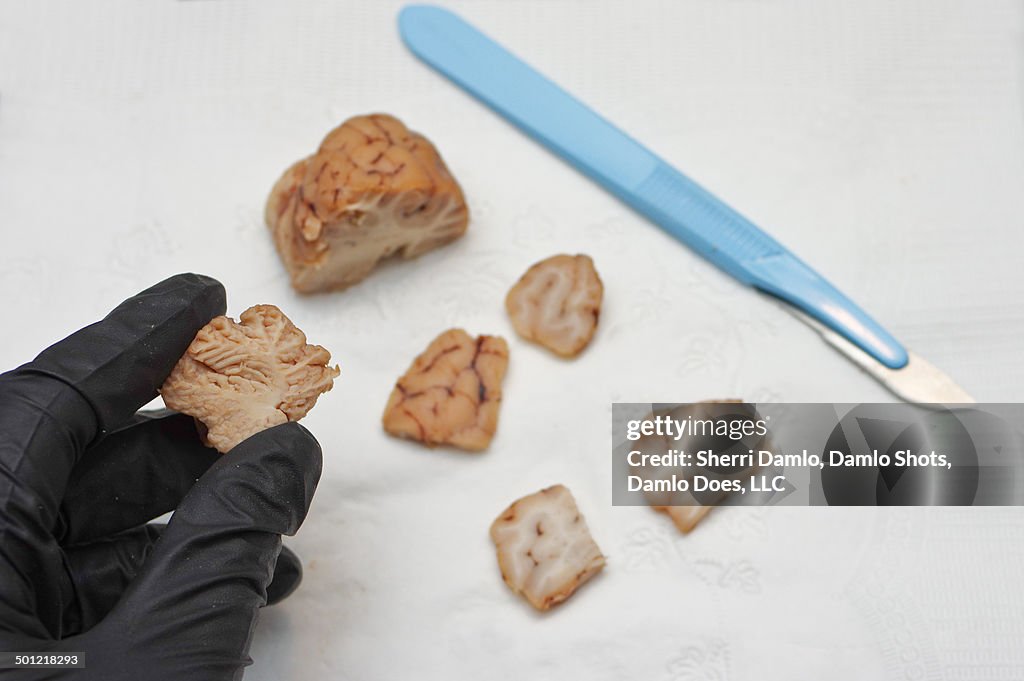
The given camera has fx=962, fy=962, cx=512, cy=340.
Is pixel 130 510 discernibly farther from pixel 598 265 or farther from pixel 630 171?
pixel 630 171

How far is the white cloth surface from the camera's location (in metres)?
1.35

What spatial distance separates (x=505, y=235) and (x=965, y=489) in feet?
2.62

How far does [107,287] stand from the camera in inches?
59.6

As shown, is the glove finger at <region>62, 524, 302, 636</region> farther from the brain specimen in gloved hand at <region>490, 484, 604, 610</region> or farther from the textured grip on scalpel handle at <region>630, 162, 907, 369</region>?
the textured grip on scalpel handle at <region>630, 162, 907, 369</region>

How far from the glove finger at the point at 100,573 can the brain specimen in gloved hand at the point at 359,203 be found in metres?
0.45

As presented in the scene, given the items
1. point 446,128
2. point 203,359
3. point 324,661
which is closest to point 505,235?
point 446,128

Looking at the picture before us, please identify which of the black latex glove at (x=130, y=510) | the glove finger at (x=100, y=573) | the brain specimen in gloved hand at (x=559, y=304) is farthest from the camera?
the brain specimen in gloved hand at (x=559, y=304)

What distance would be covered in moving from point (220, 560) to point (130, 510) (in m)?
0.22

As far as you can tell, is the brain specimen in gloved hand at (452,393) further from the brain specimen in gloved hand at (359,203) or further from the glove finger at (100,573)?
the glove finger at (100,573)

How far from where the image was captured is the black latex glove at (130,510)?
103 cm

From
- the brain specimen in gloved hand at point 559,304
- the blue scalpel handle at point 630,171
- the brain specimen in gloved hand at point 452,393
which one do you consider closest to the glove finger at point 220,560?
the brain specimen in gloved hand at point 452,393

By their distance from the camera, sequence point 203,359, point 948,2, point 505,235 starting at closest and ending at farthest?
point 203,359
point 505,235
point 948,2

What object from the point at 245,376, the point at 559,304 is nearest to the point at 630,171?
the point at 559,304

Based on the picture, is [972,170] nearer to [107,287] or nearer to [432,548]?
[432,548]
